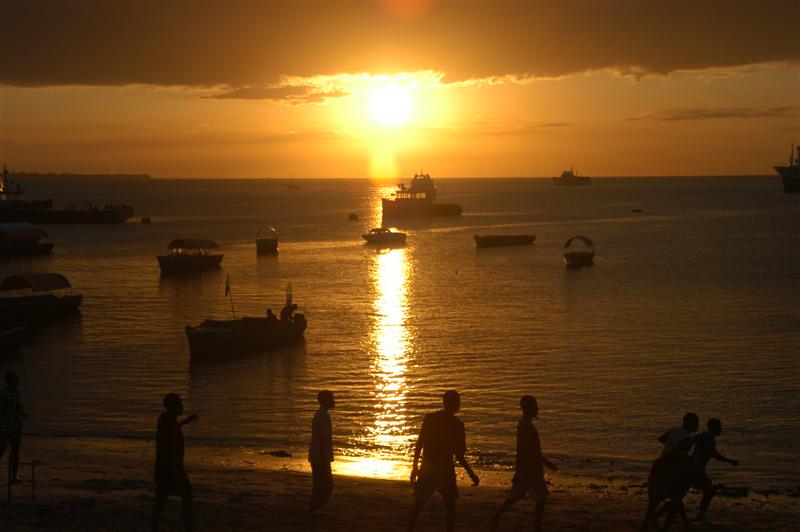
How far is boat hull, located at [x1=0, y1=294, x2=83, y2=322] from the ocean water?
120cm

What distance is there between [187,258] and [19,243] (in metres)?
33.5

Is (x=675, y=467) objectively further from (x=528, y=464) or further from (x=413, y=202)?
(x=413, y=202)

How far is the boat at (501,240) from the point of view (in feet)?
391

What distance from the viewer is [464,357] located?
42594 mm

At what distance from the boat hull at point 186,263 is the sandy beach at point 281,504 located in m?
64.6

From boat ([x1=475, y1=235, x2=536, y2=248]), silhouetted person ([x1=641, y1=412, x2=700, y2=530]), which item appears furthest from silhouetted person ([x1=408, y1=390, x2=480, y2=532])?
boat ([x1=475, y1=235, x2=536, y2=248])

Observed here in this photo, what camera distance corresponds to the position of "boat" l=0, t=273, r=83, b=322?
2168 inches

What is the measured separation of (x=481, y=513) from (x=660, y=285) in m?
61.7

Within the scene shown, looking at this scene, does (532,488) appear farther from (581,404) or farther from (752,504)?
(581,404)

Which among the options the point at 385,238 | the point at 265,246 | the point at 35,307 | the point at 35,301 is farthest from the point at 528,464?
the point at 385,238

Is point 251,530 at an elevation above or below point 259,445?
above

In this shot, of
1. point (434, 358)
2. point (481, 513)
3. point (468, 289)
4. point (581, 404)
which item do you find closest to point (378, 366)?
point (434, 358)

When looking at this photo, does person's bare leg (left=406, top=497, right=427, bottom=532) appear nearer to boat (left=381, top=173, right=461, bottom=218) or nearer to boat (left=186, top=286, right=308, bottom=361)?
boat (left=186, top=286, right=308, bottom=361)

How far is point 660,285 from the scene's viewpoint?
74750 mm
